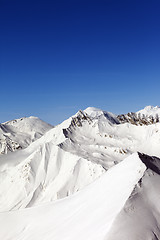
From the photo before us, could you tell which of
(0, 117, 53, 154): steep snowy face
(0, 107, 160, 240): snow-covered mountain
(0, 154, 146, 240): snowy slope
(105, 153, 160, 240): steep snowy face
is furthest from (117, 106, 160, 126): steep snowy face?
(105, 153, 160, 240): steep snowy face

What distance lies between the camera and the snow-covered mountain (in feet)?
30.2

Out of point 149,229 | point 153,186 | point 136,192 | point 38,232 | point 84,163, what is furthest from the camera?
point 84,163

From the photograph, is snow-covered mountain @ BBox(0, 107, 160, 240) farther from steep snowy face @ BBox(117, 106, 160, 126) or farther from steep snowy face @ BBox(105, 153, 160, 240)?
steep snowy face @ BBox(117, 106, 160, 126)

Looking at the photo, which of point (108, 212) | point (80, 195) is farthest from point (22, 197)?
point (108, 212)

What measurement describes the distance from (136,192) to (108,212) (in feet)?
5.38

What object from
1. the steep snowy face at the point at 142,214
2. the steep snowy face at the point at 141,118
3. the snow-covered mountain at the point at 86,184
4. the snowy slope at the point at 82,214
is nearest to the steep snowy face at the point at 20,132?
the snow-covered mountain at the point at 86,184

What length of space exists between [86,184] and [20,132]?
4456 inches

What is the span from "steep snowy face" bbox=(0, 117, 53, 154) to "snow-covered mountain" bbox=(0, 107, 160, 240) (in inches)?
2273

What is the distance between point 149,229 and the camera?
827cm

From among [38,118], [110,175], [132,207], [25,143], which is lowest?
[132,207]

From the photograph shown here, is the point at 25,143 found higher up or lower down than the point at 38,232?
higher up

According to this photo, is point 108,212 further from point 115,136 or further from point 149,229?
point 115,136

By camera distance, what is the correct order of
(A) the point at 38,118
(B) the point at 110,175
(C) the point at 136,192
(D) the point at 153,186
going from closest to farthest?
(C) the point at 136,192 < (D) the point at 153,186 < (B) the point at 110,175 < (A) the point at 38,118

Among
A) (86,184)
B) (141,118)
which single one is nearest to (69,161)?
(86,184)
